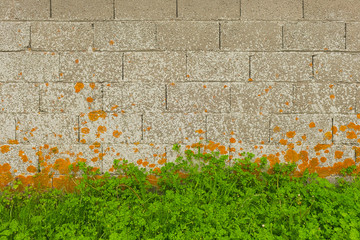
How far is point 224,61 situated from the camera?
225 centimetres

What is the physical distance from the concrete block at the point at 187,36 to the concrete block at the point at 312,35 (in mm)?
675

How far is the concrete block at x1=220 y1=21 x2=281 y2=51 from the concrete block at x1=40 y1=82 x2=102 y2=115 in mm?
1265

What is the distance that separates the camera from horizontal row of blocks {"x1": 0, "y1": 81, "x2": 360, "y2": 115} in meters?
2.25

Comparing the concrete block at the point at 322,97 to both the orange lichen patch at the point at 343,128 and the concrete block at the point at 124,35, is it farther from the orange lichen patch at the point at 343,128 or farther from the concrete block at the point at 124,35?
the concrete block at the point at 124,35

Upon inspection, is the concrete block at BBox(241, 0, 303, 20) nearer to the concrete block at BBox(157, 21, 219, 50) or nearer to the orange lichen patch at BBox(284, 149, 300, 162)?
the concrete block at BBox(157, 21, 219, 50)

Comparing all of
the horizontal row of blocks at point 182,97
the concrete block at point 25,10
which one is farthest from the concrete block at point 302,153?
the concrete block at point 25,10

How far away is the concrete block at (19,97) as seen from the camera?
88.6 inches

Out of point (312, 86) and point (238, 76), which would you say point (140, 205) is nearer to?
point (238, 76)

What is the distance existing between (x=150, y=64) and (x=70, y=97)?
795 millimetres

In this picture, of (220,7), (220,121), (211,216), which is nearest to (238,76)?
(220,121)

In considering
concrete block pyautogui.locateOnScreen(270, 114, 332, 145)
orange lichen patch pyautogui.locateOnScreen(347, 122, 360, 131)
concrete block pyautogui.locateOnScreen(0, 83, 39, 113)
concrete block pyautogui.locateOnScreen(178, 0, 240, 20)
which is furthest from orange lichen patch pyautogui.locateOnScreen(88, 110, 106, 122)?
orange lichen patch pyautogui.locateOnScreen(347, 122, 360, 131)

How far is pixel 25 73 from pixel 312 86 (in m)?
2.64

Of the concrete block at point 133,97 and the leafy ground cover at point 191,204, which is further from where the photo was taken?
the concrete block at point 133,97

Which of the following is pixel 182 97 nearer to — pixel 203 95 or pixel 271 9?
pixel 203 95
